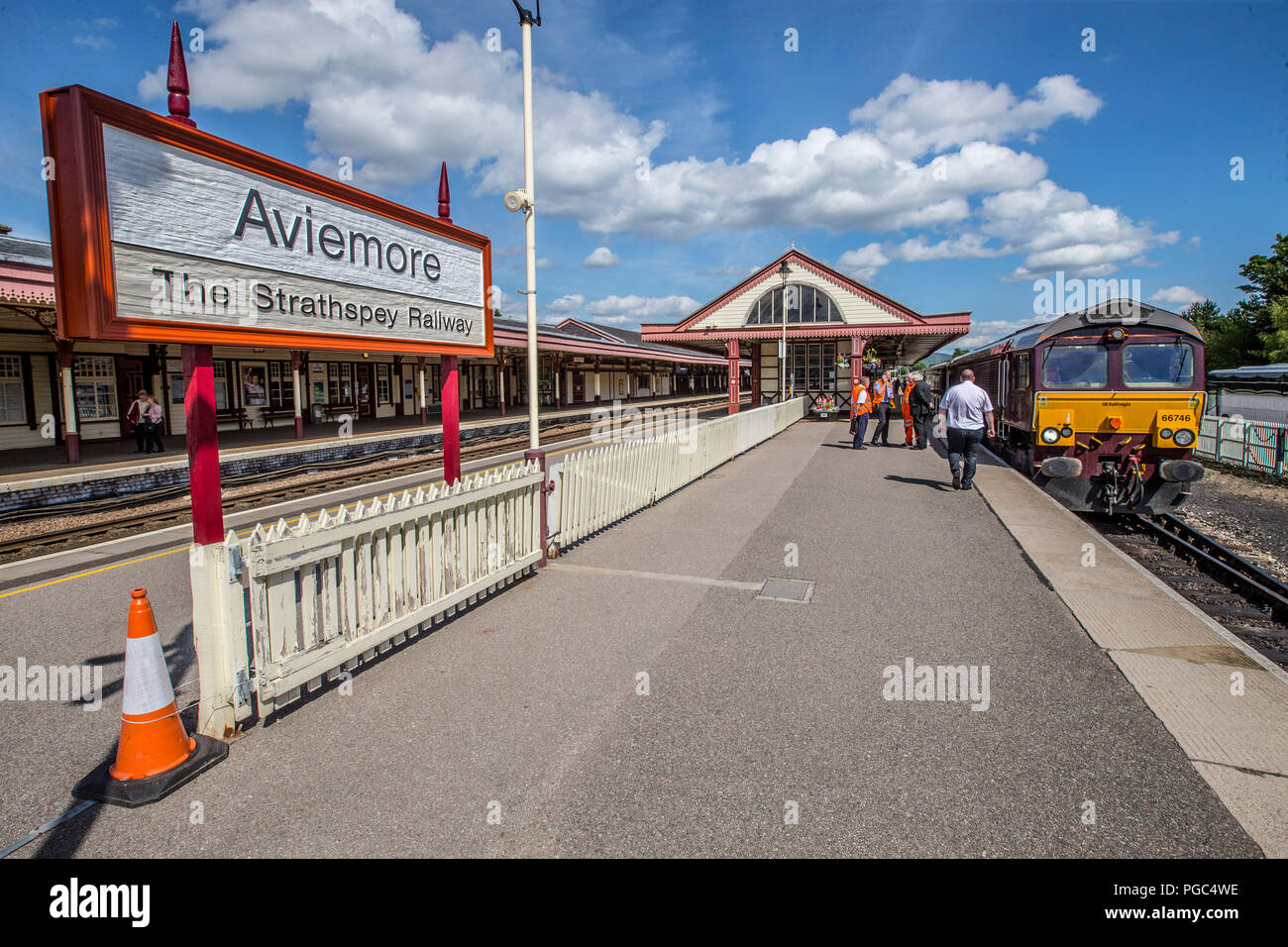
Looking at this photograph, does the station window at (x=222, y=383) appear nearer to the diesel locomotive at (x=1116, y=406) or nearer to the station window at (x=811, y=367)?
the station window at (x=811, y=367)

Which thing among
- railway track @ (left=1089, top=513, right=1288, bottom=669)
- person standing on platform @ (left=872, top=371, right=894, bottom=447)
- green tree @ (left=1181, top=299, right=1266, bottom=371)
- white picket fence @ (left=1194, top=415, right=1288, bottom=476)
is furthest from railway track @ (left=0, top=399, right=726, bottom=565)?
green tree @ (left=1181, top=299, right=1266, bottom=371)

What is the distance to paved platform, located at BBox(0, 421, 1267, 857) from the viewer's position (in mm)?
2904

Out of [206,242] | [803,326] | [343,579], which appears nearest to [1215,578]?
[343,579]

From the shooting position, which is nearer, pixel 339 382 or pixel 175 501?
pixel 175 501

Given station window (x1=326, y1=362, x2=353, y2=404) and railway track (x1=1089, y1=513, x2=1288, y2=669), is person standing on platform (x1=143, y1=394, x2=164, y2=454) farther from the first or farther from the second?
railway track (x1=1089, y1=513, x2=1288, y2=669)

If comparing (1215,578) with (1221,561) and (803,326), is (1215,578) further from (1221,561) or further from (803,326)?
(803,326)

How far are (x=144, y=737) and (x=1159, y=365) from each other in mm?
12578

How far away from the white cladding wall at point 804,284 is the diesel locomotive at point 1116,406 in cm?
1699

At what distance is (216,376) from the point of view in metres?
22.6

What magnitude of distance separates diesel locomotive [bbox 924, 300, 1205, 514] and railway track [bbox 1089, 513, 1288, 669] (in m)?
0.61

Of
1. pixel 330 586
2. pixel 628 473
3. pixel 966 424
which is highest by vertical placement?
pixel 966 424

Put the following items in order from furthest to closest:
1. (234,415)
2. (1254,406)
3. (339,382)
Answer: (339,382) → (234,415) → (1254,406)
